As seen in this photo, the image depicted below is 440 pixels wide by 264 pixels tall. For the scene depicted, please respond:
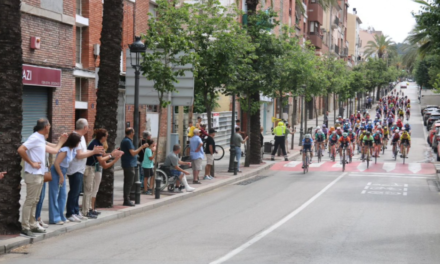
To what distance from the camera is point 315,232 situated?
12.4 m

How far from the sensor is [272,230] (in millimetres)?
12594

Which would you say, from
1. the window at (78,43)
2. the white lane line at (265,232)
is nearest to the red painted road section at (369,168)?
the white lane line at (265,232)

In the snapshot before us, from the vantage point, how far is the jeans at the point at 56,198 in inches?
478

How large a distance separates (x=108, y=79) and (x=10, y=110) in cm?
412

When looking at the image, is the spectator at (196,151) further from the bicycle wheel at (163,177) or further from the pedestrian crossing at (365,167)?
the pedestrian crossing at (365,167)

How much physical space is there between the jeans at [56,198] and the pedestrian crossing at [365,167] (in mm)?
17437

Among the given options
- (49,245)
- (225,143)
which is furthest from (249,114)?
(49,245)

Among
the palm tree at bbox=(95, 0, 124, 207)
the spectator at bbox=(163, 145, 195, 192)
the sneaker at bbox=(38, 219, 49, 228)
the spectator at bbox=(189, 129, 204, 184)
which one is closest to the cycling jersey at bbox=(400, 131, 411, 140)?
the spectator at bbox=(189, 129, 204, 184)

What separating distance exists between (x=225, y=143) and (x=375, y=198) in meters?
23.0

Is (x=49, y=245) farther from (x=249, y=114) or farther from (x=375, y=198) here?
(x=249, y=114)

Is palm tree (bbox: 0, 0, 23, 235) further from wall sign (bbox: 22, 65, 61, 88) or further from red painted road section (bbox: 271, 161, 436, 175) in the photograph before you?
red painted road section (bbox: 271, 161, 436, 175)

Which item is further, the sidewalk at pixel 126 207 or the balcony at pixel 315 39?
the balcony at pixel 315 39

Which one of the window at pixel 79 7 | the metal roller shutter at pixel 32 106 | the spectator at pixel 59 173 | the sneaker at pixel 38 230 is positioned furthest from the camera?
the window at pixel 79 7

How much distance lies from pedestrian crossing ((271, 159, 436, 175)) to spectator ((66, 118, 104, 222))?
1709 cm
